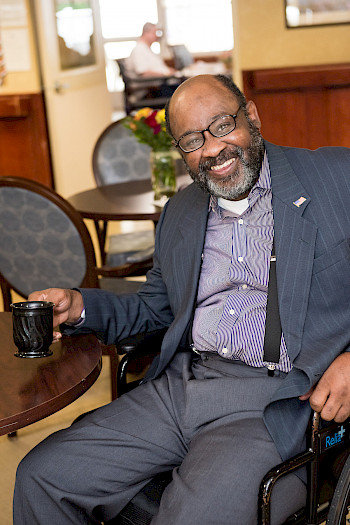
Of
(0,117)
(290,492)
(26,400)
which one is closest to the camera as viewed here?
(26,400)

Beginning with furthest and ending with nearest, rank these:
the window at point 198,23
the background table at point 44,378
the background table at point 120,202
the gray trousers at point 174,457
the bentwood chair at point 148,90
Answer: the window at point 198,23 → the bentwood chair at point 148,90 → the background table at point 120,202 → the gray trousers at point 174,457 → the background table at point 44,378

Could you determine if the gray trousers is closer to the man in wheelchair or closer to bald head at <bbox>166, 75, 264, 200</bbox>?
the man in wheelchair

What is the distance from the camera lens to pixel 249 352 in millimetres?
1675

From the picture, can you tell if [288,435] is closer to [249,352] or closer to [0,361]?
[249,352]

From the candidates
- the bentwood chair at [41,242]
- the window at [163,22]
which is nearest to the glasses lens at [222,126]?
the bentwood chair at [41,242]

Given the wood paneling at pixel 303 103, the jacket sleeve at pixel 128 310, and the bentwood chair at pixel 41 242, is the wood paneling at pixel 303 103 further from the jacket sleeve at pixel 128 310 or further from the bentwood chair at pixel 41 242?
the jacket sleeve at pixel 128 310

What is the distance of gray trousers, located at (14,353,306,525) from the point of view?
1.44 meters

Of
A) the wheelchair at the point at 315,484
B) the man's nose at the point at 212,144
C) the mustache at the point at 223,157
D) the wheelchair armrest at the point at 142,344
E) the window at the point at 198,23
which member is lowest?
the wheelchair at the point at 315,484

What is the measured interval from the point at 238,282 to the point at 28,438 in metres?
1.41

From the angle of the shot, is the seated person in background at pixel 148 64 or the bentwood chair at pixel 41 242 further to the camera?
the seated person in background at pixel 148 64

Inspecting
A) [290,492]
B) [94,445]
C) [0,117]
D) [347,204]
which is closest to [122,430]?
[94,445]

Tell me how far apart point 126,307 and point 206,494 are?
599mm

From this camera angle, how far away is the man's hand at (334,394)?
58.6 inches

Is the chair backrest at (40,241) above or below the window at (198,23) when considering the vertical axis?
below
